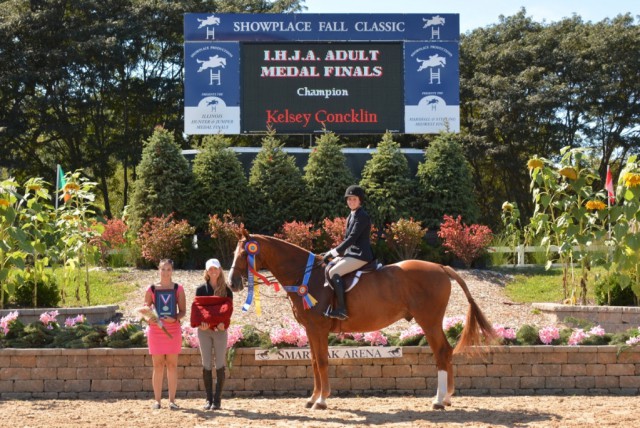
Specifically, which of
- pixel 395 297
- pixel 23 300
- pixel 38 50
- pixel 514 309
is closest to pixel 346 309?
pixel 395 297

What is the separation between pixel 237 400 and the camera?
9750 millimetres

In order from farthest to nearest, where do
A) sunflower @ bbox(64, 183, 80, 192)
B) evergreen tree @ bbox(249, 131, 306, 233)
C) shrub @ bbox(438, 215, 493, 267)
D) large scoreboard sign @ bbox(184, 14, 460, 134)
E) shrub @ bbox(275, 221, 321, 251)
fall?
large scoreboard sign @ bbox(184, 14, 460, 134)
evergreen tree @ bbox(249, 131, 306, 233)
shrub @ bbox(438, 215, 493, 267)
shrub @ bbox(275, 221, 321, 251)
sunflower @ bbox(64, 183, 80, 192)

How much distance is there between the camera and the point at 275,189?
19547 millimetres

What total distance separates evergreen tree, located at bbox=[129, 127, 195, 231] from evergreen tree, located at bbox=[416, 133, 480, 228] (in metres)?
5.38

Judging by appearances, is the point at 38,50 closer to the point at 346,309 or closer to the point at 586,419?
the point at 346,309

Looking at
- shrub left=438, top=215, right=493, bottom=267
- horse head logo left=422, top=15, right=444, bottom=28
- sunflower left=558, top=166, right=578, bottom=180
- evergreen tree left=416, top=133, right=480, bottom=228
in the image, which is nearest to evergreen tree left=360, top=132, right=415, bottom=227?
evergreen tree left=416, top=133, right=480, bottom=228

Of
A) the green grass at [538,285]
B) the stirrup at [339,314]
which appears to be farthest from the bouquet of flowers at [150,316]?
the green grass at [538,285]

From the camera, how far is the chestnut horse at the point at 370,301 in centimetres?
911

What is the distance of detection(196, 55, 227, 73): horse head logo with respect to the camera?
879 inches

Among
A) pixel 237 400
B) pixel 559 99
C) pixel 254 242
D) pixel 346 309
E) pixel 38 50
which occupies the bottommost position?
pixel 237 400

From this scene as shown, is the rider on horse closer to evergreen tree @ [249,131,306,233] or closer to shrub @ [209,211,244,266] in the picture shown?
shrub @ [209,211,244,266]

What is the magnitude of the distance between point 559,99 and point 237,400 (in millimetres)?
25333

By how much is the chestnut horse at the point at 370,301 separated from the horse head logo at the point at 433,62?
14.0 metres

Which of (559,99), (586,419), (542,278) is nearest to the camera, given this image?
(586,419)
